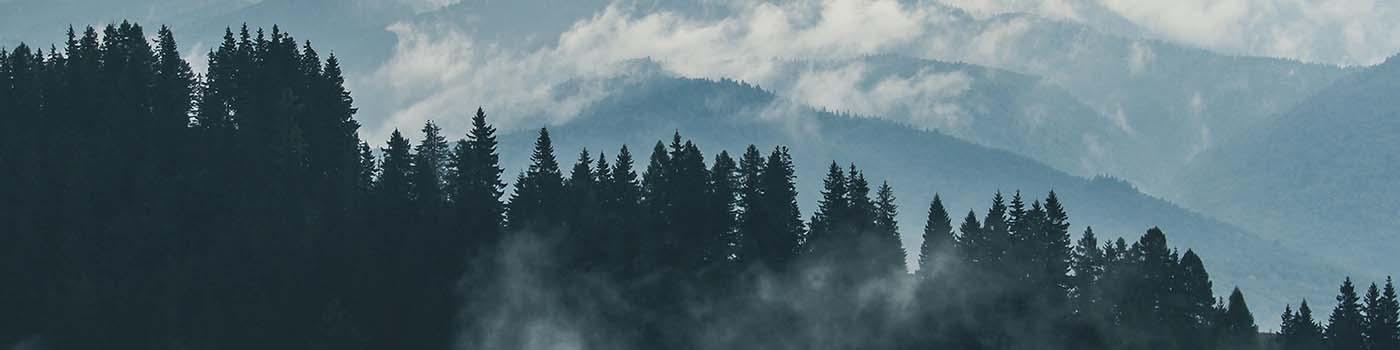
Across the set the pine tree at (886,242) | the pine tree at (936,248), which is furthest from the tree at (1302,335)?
the pine tree at (886,242)

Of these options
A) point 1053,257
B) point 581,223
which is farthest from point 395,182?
point 1053,257

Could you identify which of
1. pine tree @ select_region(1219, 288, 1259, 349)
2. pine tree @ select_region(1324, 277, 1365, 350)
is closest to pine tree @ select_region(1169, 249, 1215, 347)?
pine tree @ select_region(1219, 288, 1259, 349)

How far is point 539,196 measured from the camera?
171 metres

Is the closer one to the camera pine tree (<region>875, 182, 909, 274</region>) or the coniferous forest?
the coniferous forest

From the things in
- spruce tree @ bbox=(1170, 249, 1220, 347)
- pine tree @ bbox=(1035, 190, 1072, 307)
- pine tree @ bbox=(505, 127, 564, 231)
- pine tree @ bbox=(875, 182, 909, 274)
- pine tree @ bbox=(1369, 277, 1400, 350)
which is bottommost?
pine tree @ bbox=(1369, 277, 1400, 350)

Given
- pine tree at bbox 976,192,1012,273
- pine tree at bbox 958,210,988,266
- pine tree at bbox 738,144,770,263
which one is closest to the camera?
pine tree at bbox 976,192,1012,273

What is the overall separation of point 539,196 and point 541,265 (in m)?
6.25

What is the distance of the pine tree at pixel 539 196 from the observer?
168500 millimetres

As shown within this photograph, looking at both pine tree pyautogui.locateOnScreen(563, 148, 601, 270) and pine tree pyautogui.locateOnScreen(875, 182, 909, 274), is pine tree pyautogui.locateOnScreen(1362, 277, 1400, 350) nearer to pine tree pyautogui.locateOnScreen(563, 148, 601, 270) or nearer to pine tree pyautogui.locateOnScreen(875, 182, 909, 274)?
pine tree pyautogui.locateOnScreen(875, 182, 909, 274)

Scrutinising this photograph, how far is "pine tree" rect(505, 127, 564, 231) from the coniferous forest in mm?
211

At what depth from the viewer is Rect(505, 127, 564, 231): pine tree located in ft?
553

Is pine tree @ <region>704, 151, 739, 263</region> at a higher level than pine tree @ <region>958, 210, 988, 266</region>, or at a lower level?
higher

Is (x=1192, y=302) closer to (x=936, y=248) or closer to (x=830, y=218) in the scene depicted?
(x=936, y=248)

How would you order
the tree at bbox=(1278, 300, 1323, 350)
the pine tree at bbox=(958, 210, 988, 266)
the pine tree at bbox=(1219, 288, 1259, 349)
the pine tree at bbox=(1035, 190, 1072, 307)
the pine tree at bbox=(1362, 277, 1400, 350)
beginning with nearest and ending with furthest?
the pine tree at bbox=(1219, 288, 1259, 349), the pine tree at bbox=(1035, 190, 1072, 307), the pine tree at bbox=(958, 210, 988, 266), the pine tree at bbox=(1362, 277, 1400, 350), the tree at bbox=(1278, 300, 1323, 350)
